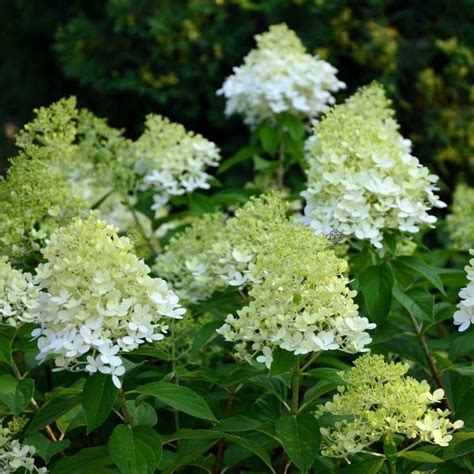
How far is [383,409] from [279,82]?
1989 mm

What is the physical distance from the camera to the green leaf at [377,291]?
2.64 meters

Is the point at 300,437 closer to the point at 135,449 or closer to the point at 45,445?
the point at 135,449

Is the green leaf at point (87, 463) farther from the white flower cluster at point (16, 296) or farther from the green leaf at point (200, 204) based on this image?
the green leaf at point (200, 204)

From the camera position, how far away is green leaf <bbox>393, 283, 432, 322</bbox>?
266cm

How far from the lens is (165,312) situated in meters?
2.18

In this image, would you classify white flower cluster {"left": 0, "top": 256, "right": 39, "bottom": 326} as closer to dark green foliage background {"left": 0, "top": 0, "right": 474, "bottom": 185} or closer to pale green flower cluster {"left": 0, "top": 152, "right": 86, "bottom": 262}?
pale green flower cluster {"left": 0, "top": 152, "right": 86, "bottom": 262}

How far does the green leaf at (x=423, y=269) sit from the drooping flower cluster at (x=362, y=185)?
0.11m

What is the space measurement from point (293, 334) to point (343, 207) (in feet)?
1.89

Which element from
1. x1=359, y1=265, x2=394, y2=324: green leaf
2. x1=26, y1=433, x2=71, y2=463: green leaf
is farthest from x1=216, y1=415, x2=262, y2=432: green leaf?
x1=359, y1=265, x2=394, y2=324: green leaf

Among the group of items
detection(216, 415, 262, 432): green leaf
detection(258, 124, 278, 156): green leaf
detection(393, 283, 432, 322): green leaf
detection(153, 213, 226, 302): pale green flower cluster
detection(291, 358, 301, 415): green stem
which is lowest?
detection(258, 124, 278, 156): green leaf

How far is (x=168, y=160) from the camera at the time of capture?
3467mm

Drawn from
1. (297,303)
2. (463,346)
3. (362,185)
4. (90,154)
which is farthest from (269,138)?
(297,303)

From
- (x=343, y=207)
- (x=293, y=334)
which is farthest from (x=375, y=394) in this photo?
(x=343, y=207)

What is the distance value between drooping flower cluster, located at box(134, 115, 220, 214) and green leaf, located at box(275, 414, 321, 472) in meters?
1.37
